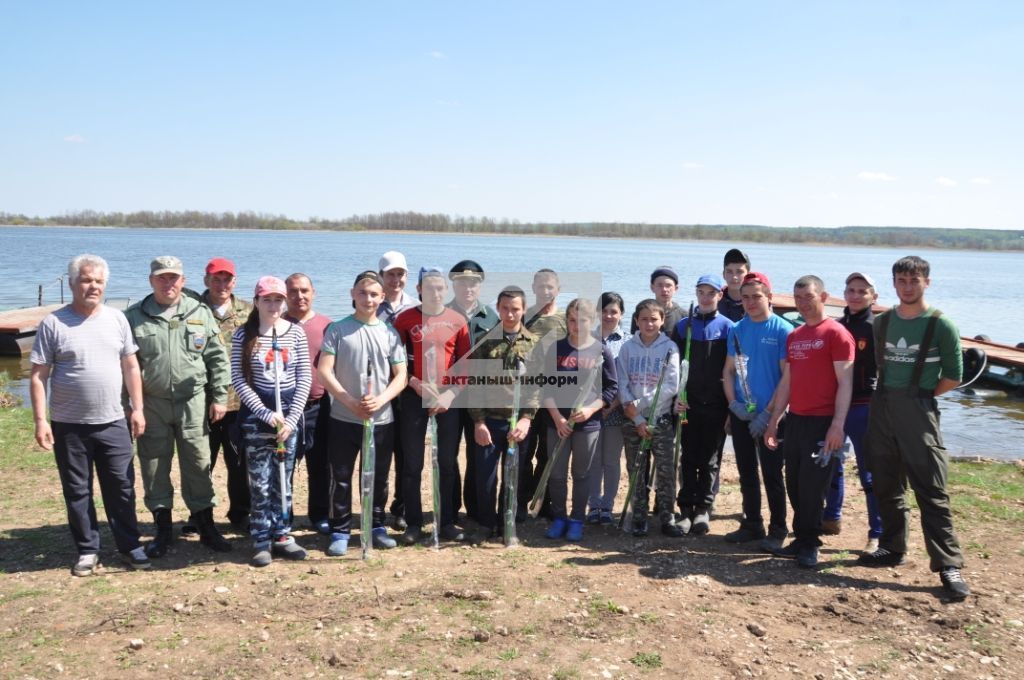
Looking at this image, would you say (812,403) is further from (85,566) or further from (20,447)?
(20,447)

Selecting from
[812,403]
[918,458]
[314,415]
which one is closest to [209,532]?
[314,415]

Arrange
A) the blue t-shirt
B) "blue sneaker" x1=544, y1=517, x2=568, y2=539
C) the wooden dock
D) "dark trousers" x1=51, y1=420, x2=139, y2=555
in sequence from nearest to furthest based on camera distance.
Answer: "dark trousers" x1=51, y1=420, x2=139, y2=555 < the blue t-shirt < "blue sneaker" x1=544, y1=517, x2=568, y2=539 < the wooden dock

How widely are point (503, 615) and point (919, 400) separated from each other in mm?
3271

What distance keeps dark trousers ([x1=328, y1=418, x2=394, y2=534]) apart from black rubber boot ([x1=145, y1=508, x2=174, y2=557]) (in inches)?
48.9

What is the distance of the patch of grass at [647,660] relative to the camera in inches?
161

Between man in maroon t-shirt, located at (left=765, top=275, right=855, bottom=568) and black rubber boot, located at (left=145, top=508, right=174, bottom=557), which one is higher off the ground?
man in maroon t-shirt, located at (left=765, top=275, right=855, bottom=568)

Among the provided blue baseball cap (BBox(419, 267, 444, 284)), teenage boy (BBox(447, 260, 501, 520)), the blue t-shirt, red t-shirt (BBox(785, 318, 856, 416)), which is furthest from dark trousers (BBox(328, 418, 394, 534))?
red t-shirt (BBox(785, 318, 856, 416))

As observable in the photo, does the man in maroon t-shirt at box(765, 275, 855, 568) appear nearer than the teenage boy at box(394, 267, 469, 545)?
Yes

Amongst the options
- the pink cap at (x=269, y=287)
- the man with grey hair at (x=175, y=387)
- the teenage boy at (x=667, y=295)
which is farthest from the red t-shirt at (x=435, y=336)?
the teenage boy at (x=667, y=295)

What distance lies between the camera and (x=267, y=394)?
5.43 meters

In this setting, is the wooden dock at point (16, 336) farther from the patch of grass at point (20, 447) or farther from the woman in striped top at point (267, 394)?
the woman in striped top at point (267, 394)

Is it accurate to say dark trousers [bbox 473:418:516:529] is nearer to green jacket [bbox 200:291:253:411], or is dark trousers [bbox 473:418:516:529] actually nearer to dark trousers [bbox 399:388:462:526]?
dark trousers [bbox 399:388:462:526]

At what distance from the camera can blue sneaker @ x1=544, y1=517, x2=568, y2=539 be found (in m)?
6.26

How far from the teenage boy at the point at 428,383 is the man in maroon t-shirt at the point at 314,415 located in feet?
2.17
